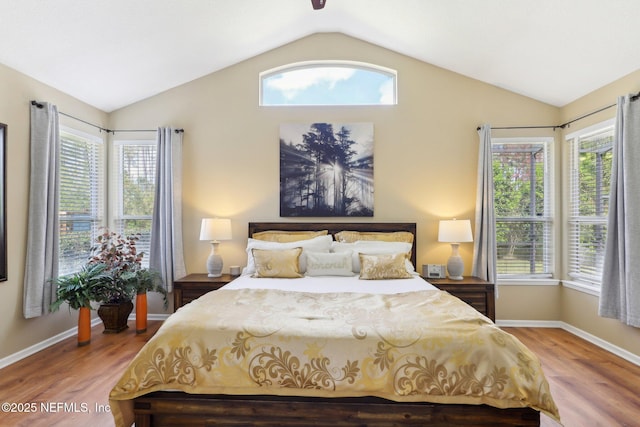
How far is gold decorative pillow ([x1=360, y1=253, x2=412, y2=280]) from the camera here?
3.24 meters

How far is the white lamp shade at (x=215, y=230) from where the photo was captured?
3.76 metres

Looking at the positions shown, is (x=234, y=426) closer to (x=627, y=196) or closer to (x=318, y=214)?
(x=318, y=214)

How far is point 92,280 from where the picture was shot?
135 inches

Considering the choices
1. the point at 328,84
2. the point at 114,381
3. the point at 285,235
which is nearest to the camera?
the point at 114,381

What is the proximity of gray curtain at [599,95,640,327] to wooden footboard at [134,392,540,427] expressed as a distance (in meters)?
1.93

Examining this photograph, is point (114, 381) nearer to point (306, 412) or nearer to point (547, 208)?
point (306, 412)

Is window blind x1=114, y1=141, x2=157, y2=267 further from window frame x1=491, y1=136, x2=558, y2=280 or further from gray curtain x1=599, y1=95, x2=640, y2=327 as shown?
gray curtain x1=599, y1=95, x2=640, y2=327

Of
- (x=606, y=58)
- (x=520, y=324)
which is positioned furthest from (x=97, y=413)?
(x=606, y=58)

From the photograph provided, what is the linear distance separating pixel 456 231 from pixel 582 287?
4.78 feet

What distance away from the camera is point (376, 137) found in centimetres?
411

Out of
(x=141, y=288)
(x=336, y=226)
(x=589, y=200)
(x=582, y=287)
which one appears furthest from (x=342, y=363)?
(x=589, y=200)

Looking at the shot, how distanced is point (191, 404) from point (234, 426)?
0.26 m

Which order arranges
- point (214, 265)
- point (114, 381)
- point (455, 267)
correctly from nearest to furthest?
point (114, 381), point (455, 267), point (214, 265)

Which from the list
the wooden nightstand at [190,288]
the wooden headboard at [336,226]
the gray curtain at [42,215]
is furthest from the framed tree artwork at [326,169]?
the gray curtain at [42,215]
